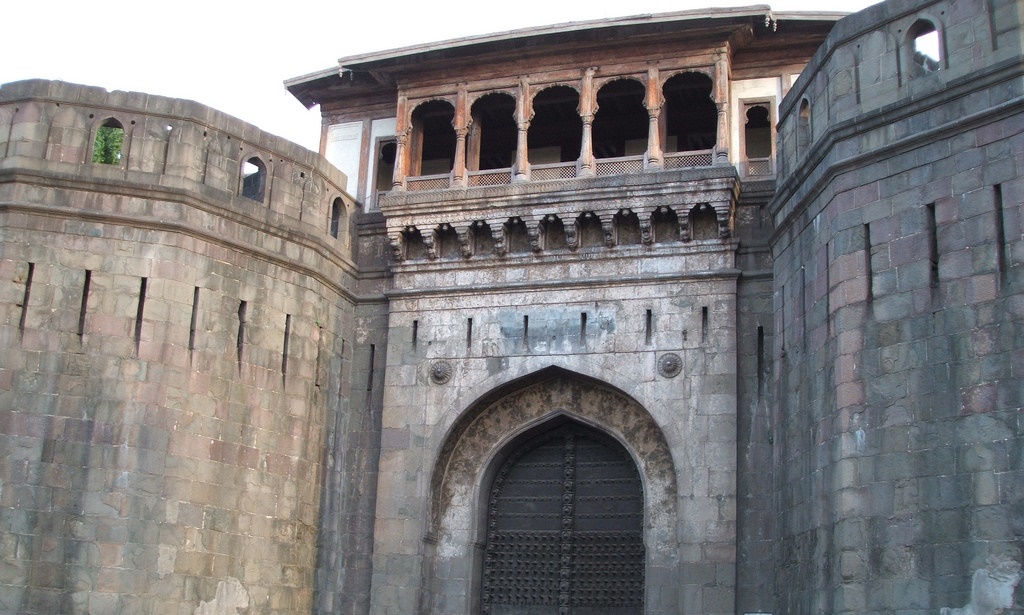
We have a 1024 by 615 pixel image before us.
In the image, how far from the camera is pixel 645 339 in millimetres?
17562

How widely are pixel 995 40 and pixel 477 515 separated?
974cm

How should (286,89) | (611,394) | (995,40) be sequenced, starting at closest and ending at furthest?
(995,40) < (611,394) < (286,89)

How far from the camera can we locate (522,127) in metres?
19.0

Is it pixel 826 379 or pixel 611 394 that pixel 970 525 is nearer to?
pixel 826 379

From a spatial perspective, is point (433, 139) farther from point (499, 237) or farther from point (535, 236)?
point (535, 236)

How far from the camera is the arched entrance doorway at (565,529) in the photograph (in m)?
17.5

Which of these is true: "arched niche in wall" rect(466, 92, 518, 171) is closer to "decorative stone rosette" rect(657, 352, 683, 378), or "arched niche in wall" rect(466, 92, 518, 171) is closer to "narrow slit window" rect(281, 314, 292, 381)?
"narrow slit window" rect(281, 314, 292, 381)

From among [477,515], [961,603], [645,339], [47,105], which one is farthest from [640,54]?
[961,603]

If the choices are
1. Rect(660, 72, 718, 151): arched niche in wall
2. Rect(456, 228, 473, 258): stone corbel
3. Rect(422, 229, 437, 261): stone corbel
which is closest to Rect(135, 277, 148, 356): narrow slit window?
Rect(422, 229, 437, 261): stone corbel

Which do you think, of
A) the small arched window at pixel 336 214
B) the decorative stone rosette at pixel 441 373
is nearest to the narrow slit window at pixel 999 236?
the decorative stone rosette at pixel 441 373

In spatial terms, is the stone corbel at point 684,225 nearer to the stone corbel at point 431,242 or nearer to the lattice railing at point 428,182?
the stone corbel at point 431,242

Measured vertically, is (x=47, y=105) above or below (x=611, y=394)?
above

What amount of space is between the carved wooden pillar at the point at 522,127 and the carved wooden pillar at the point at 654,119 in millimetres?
1914

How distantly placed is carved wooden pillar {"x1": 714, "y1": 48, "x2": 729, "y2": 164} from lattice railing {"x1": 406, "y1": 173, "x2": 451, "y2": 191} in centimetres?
442
